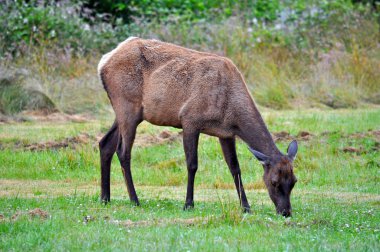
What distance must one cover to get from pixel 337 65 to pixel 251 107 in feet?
35.3

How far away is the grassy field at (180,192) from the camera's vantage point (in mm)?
7938

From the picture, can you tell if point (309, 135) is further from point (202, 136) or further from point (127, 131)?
point (127, 131)

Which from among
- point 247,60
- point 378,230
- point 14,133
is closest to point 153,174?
point 14,133

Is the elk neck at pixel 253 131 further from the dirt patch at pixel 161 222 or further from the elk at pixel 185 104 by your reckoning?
the dirt patch at pixel 161 222

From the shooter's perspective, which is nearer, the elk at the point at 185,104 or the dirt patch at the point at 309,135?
the elk at the point at 185,104

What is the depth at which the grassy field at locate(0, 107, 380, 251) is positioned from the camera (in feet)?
26.0

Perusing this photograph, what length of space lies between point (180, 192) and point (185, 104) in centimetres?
194

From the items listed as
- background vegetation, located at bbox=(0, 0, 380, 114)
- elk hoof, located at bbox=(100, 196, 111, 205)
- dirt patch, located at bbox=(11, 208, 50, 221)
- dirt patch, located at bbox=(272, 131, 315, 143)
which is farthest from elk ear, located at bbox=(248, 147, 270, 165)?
background vegetation, located at bbox=(0, 0, 380, 114)

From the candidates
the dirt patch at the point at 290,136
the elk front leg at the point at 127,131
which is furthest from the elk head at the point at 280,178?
the dirt patch at the point at 290,136

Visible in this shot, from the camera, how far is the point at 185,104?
11.0 m

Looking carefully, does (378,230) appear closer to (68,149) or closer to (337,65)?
(68,149)

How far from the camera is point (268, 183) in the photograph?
10.5 metres

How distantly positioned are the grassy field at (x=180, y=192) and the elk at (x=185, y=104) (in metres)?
0.58

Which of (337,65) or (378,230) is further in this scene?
(337,65)
